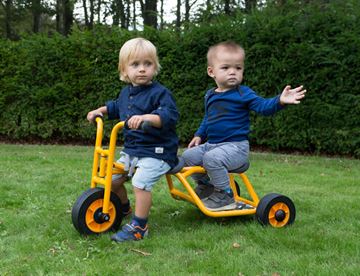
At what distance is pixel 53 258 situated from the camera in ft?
10.4

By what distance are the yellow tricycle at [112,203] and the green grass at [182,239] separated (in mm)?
105

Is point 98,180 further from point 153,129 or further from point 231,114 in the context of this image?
point 231,114

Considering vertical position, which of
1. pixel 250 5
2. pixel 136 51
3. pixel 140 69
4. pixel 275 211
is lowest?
pixel 275 211

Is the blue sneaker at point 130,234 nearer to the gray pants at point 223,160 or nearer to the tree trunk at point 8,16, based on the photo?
the gray pants at point 223,160

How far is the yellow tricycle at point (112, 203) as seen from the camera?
3568 mm

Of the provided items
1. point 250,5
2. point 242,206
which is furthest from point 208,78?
point 242,206

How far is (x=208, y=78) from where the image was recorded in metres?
9.91

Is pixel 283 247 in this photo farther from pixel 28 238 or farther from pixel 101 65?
pixel 101 65

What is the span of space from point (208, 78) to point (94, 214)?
6.66 meters

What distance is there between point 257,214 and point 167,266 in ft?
3.76

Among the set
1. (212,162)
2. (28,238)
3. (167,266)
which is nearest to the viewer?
(167,266)

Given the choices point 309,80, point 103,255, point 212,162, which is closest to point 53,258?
point 103,255

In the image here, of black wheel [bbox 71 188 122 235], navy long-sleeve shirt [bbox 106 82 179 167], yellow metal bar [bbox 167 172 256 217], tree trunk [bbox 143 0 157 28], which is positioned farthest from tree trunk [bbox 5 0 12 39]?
black wheel [bbox 71 188 122 235]

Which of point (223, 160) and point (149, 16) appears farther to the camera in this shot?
point (149, 16)
